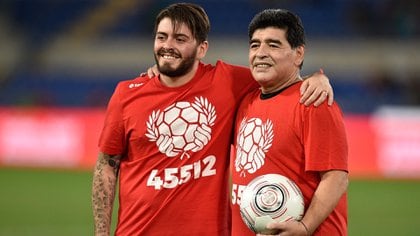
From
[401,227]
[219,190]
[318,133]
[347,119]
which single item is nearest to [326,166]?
[318,133]

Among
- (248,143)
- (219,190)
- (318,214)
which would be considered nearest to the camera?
(318,214)

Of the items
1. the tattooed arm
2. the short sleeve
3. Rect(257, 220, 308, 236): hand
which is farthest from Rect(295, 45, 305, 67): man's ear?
the tattooed arm

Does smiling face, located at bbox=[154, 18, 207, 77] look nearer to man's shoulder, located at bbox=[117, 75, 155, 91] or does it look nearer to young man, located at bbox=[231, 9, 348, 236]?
man's shoulder, located at bbox=[117, 75, 155, 91]

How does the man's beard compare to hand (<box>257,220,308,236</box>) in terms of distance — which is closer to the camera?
hand (<box>257,220,308,236</box>)

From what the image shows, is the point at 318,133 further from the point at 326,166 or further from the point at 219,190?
the point at 219,190

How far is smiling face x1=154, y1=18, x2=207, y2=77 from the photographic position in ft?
16.8

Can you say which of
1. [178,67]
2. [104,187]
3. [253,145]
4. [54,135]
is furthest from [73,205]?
[253,145]

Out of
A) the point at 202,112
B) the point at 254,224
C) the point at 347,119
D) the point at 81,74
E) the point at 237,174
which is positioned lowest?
the point at 254,224

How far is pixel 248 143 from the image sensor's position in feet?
15.7

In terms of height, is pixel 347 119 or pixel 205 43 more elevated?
pixel 347 119

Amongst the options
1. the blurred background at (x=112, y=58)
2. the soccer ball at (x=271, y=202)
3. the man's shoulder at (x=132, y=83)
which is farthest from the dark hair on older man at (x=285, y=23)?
the blurred background at (x=112, y=58)

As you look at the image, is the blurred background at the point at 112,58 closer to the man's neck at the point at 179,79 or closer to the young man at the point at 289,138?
the man's neck at the point at 179,79

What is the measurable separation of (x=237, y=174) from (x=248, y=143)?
194mm

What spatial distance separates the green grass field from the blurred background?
839mm
